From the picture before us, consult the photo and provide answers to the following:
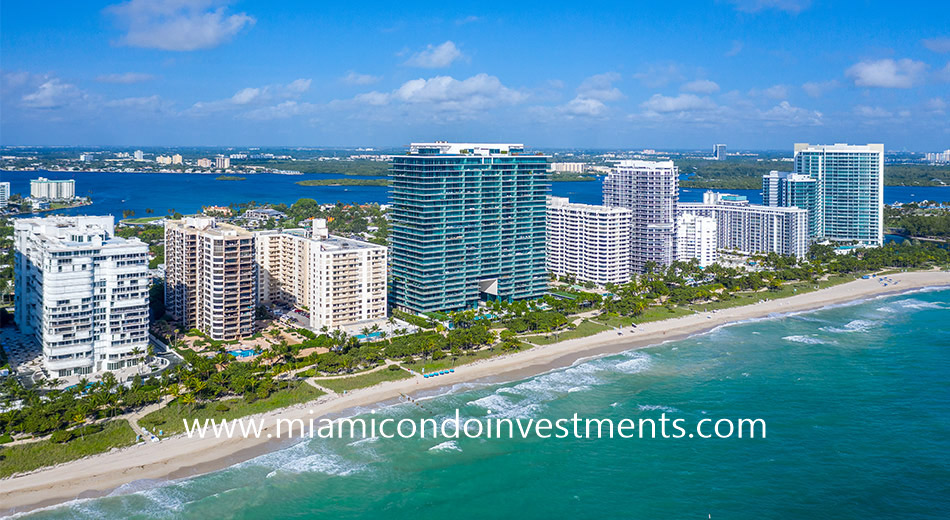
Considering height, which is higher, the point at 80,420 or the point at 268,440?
the point at 80,420

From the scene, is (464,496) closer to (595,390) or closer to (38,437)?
(595,390)

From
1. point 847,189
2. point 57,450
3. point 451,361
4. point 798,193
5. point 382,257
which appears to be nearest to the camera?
point 57,450

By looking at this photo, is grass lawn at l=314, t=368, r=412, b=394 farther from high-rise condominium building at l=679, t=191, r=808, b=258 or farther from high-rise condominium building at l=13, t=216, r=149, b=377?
high-rise condominium building at l=679, t=191, r=808, b=258

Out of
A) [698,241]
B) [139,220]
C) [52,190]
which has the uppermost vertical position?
[52,190]

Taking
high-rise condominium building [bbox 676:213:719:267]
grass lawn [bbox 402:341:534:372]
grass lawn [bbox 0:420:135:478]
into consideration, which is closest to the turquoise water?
grass lawn [bbox 402:341:534:372]

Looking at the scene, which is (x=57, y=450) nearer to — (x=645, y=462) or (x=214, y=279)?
(x=214, y=279)

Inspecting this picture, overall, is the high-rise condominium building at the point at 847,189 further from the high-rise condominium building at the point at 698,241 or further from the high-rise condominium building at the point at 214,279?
the high-rise condominium building at the point at 214,279

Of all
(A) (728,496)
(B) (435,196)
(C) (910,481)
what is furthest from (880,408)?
(B) (435,196)

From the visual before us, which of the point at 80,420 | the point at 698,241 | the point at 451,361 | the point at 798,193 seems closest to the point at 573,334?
the point at 451,361
